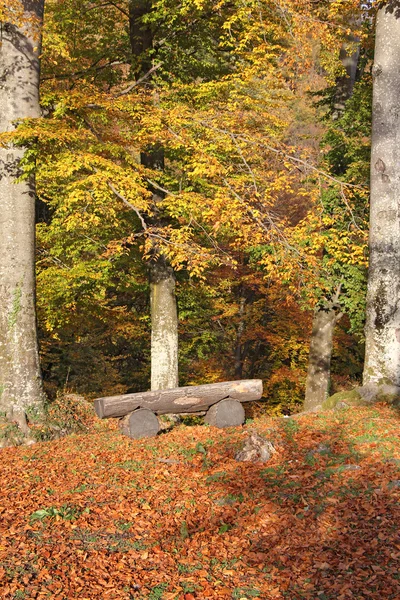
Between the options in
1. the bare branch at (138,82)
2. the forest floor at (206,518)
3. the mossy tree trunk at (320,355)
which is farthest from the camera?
the mossy tree trunk at (320,355)

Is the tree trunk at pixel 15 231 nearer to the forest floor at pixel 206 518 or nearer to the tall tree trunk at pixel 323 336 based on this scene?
the forest floor at pixel 206 518

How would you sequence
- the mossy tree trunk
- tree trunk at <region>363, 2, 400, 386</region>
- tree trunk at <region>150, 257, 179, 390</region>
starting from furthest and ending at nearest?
the mossy tree trunk, tree trunk at <region>150, 257, 179, 390</region>, tree trunk at <region>363, 2, 400, 386</region>

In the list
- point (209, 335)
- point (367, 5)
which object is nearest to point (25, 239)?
point (367, 5)

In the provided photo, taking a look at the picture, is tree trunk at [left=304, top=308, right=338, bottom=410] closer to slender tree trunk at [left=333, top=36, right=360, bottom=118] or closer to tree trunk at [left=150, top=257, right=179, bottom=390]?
tree trunk at [left=150, top=257, right=179, bottom=390]

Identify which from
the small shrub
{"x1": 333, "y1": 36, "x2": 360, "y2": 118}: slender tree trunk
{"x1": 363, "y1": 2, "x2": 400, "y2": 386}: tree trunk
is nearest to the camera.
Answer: the small shrub

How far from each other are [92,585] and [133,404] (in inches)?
194

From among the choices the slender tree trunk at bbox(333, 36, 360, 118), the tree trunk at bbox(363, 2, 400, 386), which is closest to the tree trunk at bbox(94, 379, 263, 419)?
the tree trunk at bbox(363, 2, 400, 386)

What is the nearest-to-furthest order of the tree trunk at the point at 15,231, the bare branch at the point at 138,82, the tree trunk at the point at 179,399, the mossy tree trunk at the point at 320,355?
the tree trunk at the point at 15,231, the tree trunk at the point at 179,399, the bare branch at the point at 138,82, the mossy tree trunk at the point at 320,355

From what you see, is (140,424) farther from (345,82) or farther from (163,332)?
(345,82)

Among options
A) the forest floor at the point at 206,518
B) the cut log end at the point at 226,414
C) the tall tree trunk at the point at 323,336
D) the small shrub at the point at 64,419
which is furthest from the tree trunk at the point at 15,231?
the tall tree trunk at the point at 323,336

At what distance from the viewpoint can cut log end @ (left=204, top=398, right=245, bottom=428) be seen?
10383 millimetres

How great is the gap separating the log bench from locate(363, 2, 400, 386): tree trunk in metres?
2.40

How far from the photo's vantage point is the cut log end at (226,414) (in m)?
10.4

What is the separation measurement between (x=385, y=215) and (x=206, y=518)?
664 cm
